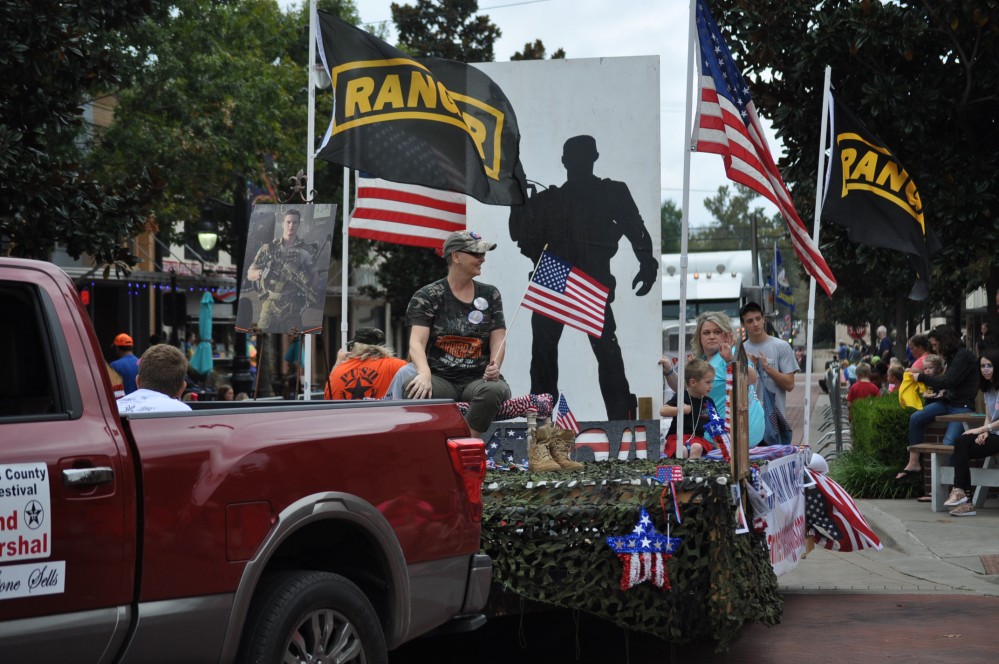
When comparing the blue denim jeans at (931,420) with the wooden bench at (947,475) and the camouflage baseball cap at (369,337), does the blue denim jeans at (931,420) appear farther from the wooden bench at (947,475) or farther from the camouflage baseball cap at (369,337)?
the camouflage baseball cap at (369,337)

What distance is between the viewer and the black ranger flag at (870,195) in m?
12.1

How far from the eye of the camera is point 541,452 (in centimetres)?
753

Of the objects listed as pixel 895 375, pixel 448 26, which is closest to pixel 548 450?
pixel 895 375

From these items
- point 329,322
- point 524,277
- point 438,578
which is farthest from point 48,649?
point 329,322

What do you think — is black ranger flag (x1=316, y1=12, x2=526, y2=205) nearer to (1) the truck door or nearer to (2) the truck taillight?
(2) the truck taillight

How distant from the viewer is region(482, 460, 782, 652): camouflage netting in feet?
20.4

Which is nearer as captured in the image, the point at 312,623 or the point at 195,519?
the point at 195,519

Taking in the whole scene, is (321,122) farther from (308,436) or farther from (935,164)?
(308,436)

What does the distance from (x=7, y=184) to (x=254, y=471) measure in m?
10.0

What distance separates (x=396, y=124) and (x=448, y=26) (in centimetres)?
3627

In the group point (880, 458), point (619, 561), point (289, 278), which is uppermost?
point (289, 278)

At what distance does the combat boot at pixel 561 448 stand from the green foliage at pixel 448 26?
3796 cm

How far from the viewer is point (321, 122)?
3503 cm

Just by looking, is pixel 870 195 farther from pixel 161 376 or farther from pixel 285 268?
pixel 161 376
